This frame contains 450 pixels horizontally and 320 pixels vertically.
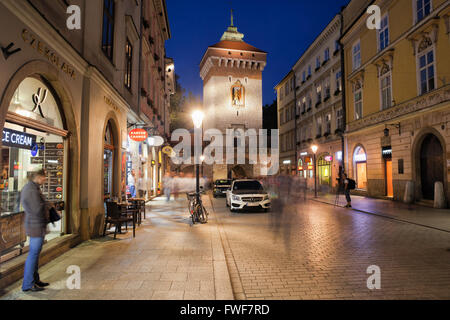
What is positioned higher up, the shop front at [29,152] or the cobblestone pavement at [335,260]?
the shop front at [29,152]

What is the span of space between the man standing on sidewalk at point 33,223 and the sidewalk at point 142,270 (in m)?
0.19

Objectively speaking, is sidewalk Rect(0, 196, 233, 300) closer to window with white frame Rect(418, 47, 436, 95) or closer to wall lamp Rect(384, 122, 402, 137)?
window with white frame Rect(418, 47, 436, 95)

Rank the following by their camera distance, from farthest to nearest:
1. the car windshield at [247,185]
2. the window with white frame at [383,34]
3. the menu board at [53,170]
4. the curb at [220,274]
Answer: the window with white frame at [383,34], the car windshield at [247,185], the menu board at [53,170], the curb at [220,274]

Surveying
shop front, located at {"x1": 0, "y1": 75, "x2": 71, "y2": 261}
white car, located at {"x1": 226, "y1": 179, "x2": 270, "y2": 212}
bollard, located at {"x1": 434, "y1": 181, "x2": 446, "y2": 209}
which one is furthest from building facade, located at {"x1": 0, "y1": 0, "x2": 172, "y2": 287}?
bollard, located at {"x1": 434, "y1": 181, "x2": 446, "y2": 209}

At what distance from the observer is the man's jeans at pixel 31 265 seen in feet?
14.3

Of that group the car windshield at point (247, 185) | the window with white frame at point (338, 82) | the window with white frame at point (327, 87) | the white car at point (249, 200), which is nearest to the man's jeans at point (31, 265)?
the white car at point (249, 200)

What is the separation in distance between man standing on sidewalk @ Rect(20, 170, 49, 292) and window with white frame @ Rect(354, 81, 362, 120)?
74.1ft

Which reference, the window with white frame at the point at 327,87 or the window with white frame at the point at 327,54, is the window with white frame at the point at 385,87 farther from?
the window with white frame at the point at 327,54

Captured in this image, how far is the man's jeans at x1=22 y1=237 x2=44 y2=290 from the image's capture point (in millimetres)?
4371

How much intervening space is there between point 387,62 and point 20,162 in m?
20.4

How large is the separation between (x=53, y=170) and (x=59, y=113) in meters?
1.38

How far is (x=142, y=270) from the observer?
525 cm

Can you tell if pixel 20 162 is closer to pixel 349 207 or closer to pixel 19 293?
pixel 19 293

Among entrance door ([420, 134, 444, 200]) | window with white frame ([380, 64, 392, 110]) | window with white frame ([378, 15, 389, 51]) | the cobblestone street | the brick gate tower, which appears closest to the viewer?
the cobblestone street
